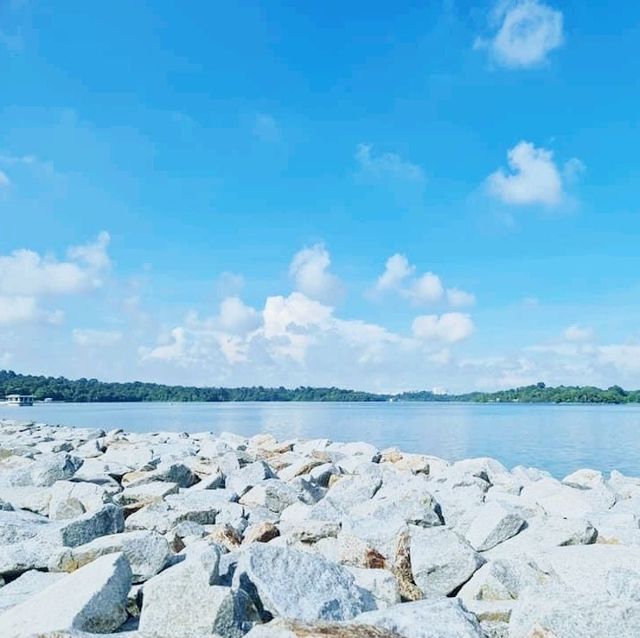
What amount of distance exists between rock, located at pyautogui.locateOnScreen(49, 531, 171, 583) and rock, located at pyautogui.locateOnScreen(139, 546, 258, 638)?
0.52 meters

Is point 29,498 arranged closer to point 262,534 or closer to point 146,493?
point 146,493

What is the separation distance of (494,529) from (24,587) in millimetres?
3404

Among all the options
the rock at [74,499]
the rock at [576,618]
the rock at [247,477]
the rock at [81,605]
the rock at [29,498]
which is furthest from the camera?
the rock at [247,477]

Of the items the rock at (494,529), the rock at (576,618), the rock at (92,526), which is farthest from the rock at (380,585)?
the rock at (92,526)

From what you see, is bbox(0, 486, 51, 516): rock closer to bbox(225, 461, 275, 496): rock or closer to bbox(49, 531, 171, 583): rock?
bbox(225, 461, 275, 496): rock

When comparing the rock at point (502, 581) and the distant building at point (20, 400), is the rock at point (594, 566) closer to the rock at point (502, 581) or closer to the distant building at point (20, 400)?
the rock at point (502, 581)

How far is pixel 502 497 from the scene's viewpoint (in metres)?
7.75

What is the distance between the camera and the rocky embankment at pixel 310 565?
3.24m

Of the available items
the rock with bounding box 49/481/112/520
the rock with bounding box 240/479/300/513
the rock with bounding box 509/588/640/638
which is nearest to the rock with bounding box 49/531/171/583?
the rock with bounding box 509/588/640/638

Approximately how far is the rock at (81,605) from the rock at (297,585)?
2.06ft

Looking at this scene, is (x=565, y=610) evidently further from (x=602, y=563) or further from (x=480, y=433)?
(x=480, y=433)

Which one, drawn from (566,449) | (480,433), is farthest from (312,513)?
(480,433)

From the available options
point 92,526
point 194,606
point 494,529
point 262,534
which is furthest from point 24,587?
point 494,529

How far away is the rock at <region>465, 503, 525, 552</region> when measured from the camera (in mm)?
5461
